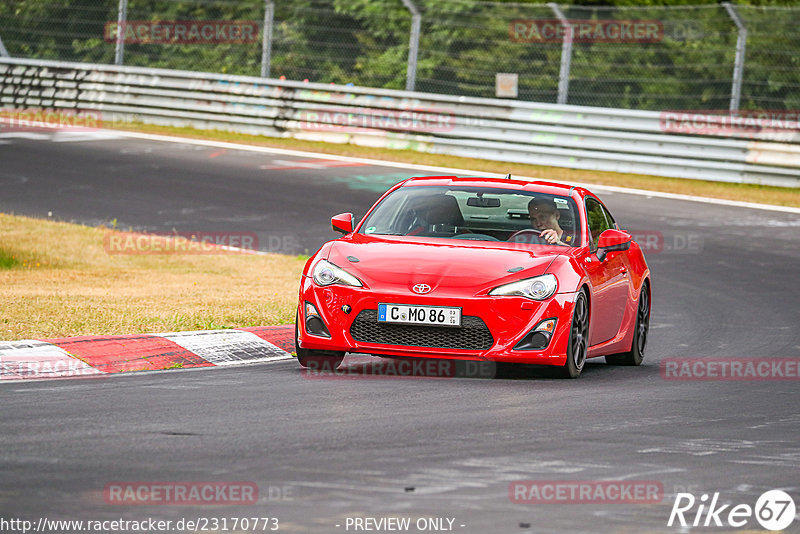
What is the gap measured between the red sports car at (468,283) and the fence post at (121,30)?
1982cm

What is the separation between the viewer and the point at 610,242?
9.98 metres

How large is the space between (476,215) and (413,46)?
15685 mm

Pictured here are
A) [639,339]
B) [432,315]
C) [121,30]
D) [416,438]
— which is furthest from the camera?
[121,30]

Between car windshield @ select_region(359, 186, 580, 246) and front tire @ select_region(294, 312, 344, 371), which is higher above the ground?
car windshield @ select_region(359, 186, 580, 246)

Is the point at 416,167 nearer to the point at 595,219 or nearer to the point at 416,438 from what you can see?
the point at 595,219

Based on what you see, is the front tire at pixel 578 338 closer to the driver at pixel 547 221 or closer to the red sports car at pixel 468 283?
the red sports car at pixel 468 283

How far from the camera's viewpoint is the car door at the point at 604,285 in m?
9.72

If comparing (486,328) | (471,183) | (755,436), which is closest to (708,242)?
(471,183)

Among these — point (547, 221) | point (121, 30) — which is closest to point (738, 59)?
point (121, 30)

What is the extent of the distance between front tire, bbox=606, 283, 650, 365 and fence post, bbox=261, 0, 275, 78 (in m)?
17.2

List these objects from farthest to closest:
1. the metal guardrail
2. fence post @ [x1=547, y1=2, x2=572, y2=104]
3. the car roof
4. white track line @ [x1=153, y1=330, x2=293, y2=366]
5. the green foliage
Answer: fence post @ [x1=547, y1=2, x2=572, y2=104]
the green foliage
the metal guardrail
the car roof
white track line @ [x1=153, y1=330, x2=293, y2=366]

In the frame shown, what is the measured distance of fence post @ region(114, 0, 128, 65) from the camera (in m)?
28.8

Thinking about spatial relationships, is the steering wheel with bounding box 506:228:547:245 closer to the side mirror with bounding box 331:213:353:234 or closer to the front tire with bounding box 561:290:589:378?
the front tire with bounding box 561:290:589:378

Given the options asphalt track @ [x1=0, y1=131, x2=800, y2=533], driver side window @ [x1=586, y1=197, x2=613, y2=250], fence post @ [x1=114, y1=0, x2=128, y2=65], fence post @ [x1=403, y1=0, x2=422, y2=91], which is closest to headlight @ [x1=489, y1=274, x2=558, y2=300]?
asphalt track @ [x1=0, y1=131, x2=800, y2=533]
